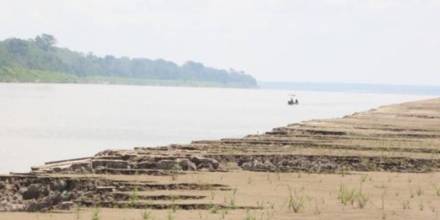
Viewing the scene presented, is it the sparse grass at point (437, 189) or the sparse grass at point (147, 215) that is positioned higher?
the sparse grass at point (147, 215)

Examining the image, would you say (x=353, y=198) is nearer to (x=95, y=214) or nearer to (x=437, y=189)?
(x=437, y=189)

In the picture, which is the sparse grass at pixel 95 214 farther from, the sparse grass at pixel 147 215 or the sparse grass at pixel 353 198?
the sparse grass at pixel 353 198

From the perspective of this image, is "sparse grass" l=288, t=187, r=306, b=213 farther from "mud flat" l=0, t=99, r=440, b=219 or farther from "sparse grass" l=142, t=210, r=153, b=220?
"sparse grass" l=142, t=210, r=153, b=220

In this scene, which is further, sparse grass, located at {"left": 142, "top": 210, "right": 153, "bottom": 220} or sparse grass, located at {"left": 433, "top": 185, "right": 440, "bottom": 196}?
sparse grass, located at {"left": 433, "top": 185, "right": 440, "bottom": 196}

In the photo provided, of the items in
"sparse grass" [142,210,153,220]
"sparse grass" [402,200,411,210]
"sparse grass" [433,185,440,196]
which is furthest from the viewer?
"sparse grass" [433,185,440,196]

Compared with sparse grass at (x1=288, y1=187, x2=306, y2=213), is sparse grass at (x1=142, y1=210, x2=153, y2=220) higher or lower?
higher

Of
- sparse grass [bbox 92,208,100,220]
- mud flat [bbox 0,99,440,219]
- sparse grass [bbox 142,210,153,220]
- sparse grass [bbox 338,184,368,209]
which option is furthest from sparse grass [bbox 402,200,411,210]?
sparse grass [bbox 92,208,100,220]

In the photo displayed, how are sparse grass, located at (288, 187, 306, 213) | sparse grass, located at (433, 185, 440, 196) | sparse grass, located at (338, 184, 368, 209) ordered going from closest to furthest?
1. sparse grass, located at (288, 187, 306, 213)
2. sparse grass, located at (338, 184, 368, 209)
3. sparse grass, located at (433, 185, 440, 196)

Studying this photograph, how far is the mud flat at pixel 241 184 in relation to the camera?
1753cm

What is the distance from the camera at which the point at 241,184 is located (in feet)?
71.5

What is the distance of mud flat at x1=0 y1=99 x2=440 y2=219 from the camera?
17531 millimetres

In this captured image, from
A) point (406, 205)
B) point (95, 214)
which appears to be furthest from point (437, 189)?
point (95, 214)

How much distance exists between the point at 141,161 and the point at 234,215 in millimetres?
A: 8975

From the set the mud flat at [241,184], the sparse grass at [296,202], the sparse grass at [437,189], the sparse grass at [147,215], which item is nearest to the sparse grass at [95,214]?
the mud flat at [241,184]
